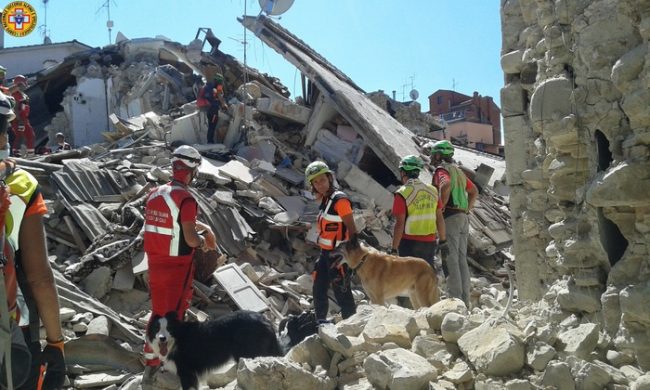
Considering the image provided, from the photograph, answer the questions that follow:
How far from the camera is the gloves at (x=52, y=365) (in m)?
2.69

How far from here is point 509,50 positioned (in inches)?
197

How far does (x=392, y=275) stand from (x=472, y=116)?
32.3 meters

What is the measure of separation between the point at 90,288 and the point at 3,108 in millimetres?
5856

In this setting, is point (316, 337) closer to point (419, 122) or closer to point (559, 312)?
point (559, 312)

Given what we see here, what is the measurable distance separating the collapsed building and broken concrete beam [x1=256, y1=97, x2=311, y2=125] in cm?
3

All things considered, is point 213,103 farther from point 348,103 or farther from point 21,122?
point 21,122

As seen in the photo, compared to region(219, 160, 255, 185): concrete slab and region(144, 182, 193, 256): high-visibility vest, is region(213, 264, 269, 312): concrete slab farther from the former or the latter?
region(144, 182, 193, 256): high-visibility vest

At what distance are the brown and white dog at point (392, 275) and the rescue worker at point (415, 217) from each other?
38 cm

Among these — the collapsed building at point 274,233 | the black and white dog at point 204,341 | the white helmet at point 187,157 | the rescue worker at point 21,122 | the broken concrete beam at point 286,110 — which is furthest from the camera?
the broken concrete beam at point 286,110

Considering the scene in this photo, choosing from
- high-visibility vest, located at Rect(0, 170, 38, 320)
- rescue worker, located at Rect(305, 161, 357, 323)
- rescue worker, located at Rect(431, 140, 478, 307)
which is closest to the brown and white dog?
rescue worker, located at Rect(305, 161, 357, 323)

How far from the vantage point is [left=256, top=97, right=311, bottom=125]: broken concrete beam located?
13.7 m

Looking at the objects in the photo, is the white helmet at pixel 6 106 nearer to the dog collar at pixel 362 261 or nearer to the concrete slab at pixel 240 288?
the dog collar at pixel 362 261

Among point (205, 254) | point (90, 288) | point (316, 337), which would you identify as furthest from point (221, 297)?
point (316, 337)

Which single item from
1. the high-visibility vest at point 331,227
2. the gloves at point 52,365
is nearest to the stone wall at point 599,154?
the high-visibility vest at point 331,227
